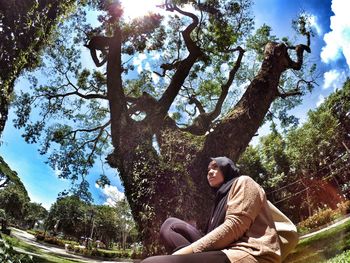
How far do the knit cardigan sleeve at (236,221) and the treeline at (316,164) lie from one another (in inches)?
902

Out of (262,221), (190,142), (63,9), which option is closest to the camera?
(262,221)

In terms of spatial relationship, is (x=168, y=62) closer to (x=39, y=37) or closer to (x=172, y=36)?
(x=172, y=36)

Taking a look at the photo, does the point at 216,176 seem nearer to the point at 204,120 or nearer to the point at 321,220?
the point at 204,120

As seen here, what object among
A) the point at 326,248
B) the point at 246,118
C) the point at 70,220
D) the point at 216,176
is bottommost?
the point at 326,248

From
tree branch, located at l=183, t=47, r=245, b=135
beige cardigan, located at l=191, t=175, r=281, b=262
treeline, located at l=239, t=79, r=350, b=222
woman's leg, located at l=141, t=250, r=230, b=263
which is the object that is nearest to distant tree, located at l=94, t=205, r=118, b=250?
treeline, located at l=239, t=79, r=350, b=222

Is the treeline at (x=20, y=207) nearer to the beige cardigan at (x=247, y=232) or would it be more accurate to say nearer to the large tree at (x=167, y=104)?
the large tree at (x=167, y=104)

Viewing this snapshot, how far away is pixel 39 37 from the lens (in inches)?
173

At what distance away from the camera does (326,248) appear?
379 inches

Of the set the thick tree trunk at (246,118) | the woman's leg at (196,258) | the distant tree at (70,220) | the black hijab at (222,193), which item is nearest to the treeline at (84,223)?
the distant tree at (70,220)

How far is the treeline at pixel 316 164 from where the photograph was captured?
25016mm

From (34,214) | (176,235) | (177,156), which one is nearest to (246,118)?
(177,156)

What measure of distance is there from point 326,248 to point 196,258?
9851mm

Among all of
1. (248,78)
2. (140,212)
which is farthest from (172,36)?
(140,212)

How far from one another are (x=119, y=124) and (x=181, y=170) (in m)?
2.38
